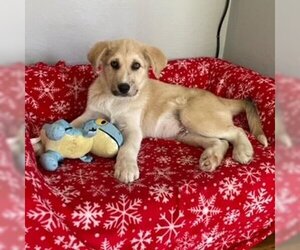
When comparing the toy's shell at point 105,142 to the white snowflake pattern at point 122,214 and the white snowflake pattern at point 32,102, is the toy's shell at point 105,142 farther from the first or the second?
the white snowflake pattern at point 32,102

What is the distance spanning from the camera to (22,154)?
144cm

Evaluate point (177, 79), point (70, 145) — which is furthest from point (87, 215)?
point (177, 79)

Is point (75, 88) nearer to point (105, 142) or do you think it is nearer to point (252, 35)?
point (105, 142)

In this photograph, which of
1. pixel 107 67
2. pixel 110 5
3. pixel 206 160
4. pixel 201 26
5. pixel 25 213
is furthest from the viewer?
pixel 201 26

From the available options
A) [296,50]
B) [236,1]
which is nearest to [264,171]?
[296,50]

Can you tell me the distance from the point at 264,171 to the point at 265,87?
69cm

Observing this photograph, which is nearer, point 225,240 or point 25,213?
point 25,213

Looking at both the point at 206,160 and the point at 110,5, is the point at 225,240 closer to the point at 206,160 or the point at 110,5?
the point at 206,160

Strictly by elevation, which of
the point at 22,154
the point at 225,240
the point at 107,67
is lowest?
the point at 225,240

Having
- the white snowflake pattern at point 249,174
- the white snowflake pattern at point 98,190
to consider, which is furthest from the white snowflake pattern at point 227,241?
the white snowflake pattern at point 98,190

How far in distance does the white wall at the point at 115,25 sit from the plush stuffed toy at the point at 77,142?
789 mm

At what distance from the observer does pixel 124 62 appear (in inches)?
79.2

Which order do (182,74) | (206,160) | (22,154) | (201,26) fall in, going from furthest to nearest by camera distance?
(201,26)
(182,74)
(206,160)
(22,154)

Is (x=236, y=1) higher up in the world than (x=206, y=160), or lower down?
higher up
